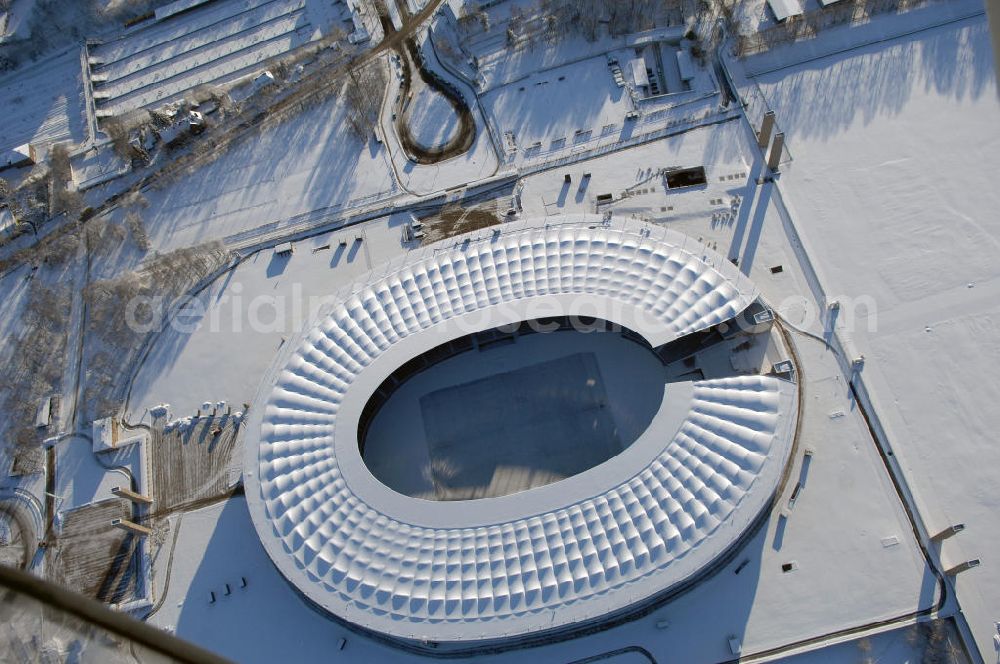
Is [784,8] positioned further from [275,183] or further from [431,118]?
[275,183]

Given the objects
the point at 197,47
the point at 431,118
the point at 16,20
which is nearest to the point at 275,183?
the point at 431,118

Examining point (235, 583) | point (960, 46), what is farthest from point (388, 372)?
point (960, 46)

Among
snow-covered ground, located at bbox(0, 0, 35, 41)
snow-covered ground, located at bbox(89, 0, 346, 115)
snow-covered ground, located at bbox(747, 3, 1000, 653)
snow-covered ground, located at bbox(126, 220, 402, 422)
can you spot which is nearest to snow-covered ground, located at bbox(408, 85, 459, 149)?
snow-covered ground, located at bbox(126, 220, 402, 422)

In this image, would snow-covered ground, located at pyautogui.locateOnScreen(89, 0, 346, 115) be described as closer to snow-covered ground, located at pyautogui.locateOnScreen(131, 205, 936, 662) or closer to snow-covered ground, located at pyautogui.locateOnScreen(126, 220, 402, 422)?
snow-covered ground, located at pyautogui.locateOnScreen(126, 220, 402, 422)

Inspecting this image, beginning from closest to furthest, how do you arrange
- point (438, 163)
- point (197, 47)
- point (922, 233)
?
point (922, 233) < point (438, 163) < point (197, 47)

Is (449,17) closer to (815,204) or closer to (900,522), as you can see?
(815,204)

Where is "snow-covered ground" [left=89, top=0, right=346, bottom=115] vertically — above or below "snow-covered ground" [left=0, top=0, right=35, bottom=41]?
below

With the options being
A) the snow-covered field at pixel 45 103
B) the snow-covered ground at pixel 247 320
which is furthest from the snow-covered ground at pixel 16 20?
the snow-covered ground at pixel 247 320

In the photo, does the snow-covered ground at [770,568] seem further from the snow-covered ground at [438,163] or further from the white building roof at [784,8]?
the white building roof at [784,8]
